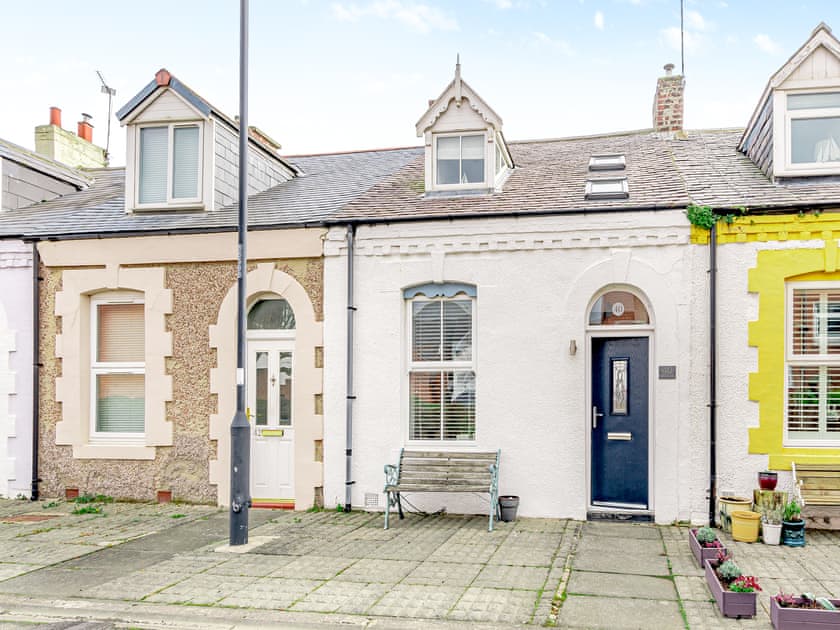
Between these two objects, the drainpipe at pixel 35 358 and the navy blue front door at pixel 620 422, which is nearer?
the navy blue front door at pixel 620 422

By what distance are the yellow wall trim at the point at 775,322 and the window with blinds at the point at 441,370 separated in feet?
12.2

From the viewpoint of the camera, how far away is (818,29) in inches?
423

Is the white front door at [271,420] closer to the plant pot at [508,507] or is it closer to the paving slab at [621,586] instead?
the plant pot at [508,507]

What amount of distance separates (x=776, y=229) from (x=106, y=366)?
9.92 m

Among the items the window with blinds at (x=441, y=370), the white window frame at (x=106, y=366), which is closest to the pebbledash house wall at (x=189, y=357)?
the white window frame at (x=106, y=366)

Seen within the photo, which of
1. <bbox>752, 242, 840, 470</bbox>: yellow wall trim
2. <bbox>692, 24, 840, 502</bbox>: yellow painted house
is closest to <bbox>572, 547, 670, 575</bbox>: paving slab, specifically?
<bbox>692, 24, 840, 502</bbox>: yellow painted house

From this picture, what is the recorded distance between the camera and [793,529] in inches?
358

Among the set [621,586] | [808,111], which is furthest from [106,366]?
[808,111]

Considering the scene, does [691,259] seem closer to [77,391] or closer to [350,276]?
[350,276]

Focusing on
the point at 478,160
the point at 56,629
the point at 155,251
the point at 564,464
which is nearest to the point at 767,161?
the point at 478,160

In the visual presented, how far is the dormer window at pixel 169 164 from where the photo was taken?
12633mm

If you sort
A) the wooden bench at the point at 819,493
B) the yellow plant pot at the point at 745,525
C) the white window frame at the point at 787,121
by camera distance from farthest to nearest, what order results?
the white window frame at the point at 787,121
the wooden bench at the point at 819,493
the yellow plant pot at the point at 745,525

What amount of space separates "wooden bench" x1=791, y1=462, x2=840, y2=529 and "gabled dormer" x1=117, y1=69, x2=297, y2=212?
365 inches

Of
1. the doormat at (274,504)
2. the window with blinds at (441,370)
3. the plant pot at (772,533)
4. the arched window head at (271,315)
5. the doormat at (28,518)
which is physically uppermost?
the arched window head at (271,315)
